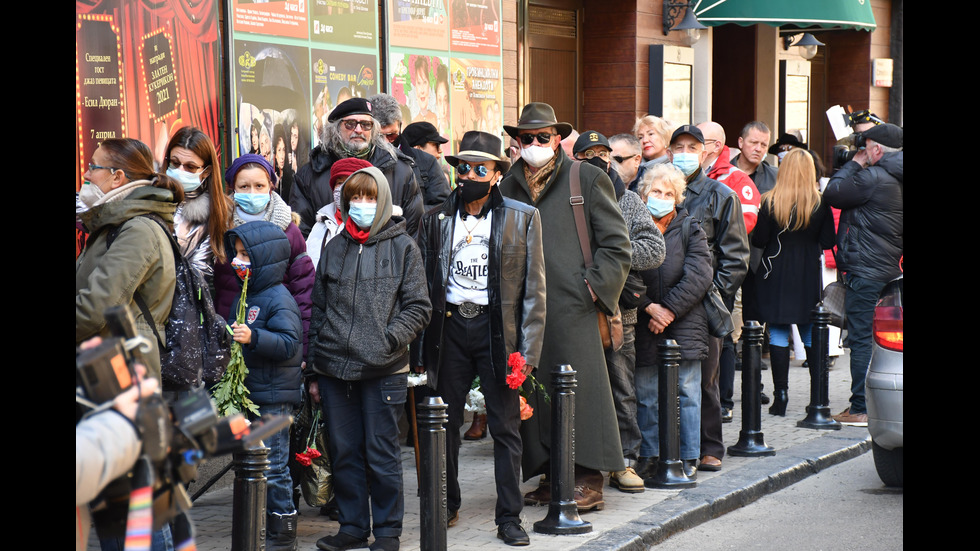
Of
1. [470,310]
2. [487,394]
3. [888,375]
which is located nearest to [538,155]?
[470,310]

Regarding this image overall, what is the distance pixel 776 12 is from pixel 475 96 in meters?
4.16

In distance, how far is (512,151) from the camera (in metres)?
9.36

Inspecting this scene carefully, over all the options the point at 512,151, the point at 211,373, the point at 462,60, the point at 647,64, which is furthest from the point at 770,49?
the point at 211,373

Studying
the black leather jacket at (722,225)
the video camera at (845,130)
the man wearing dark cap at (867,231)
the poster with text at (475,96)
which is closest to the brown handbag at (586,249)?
the black leather jacket at (722,225)

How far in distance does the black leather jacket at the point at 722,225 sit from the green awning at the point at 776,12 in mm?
5995

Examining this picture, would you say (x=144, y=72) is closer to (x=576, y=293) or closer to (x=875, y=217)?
(x=576, y=293)

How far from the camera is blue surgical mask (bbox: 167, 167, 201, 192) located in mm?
5875

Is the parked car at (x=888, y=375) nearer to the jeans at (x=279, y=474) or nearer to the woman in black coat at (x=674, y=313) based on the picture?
the woman in black coat at (x=674, y=313)

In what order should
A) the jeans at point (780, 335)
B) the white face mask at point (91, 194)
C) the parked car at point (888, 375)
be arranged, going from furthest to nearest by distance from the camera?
the jeans at point (780, 335) → the parked car at point (888, 375) → the white face mask at point (91, 194)

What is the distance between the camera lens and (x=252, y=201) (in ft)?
20.0

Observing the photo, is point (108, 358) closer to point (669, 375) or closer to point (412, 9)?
point (669, 375)

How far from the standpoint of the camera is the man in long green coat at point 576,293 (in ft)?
21.1
